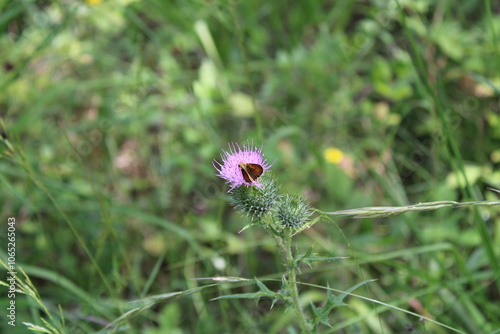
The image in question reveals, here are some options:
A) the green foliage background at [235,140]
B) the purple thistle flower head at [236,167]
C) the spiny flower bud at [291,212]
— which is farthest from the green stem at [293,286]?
the green foliage background at [235,140]

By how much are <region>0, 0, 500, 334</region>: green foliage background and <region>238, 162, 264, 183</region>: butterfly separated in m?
1.06

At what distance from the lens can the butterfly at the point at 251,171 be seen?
1.42 meters

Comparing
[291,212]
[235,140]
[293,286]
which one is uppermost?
[235,140]

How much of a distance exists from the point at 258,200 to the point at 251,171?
0.10 m

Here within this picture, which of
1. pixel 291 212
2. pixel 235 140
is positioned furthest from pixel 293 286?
pixel 235 140

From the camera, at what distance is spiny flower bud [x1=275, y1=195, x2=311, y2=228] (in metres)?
1.49

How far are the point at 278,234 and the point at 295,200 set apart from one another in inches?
7.1

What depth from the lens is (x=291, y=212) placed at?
1501 millimetres

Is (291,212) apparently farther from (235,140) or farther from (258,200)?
(235,140)

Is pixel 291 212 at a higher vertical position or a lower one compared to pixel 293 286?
higher

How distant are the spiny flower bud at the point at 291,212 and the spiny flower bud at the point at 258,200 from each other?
0.03m

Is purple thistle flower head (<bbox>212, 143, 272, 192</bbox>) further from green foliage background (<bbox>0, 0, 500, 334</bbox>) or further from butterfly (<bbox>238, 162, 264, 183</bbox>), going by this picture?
green foliage background (<bbox>0, 0, 500, 334</bbox>)

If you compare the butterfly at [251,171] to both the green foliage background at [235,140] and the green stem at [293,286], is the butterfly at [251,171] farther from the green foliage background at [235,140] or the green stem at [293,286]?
the green foliage background at [235,140]

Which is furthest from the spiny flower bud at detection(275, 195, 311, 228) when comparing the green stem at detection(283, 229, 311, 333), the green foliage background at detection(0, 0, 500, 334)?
the green foliage background at detection(0, 0, 500, 334)
